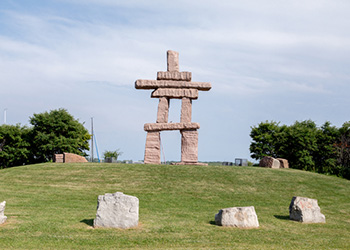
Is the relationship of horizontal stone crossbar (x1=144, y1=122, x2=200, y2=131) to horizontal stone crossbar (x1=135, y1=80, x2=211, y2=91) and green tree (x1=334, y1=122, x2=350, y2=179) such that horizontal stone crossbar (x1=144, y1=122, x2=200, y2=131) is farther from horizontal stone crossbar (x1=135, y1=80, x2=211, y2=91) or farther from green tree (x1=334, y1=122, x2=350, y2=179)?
green tree (x1=334, y1=122, x2=350, y2=179)

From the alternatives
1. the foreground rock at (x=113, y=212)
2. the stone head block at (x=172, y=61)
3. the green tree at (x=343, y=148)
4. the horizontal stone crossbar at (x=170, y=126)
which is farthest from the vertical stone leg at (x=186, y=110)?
the green tree at (x=343, y=148)

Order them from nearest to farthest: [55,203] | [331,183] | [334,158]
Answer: [55,203] < [331,183] < [334,158]

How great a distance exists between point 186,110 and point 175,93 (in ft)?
4.47

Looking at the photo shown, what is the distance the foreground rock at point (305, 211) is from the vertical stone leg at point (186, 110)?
1271 cm

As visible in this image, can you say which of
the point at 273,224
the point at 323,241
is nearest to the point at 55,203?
the point at 273,224

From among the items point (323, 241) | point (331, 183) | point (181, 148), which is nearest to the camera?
point (323, 241)

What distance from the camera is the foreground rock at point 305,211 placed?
1391 cm

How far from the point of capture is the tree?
1540 inches

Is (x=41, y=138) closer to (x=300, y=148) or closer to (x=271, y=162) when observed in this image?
(x=271, y=162)

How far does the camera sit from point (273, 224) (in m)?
13.3

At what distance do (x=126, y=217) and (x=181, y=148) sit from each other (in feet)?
47.4

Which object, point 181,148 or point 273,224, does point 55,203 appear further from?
point 181,148

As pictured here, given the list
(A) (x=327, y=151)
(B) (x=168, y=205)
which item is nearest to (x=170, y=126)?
(B) (x=168, y=205)

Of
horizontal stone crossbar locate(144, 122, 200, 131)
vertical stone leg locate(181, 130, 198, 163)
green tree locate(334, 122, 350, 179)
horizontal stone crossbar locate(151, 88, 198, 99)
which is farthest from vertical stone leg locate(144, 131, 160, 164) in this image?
green tree locate(334, 122, 350, 179)
